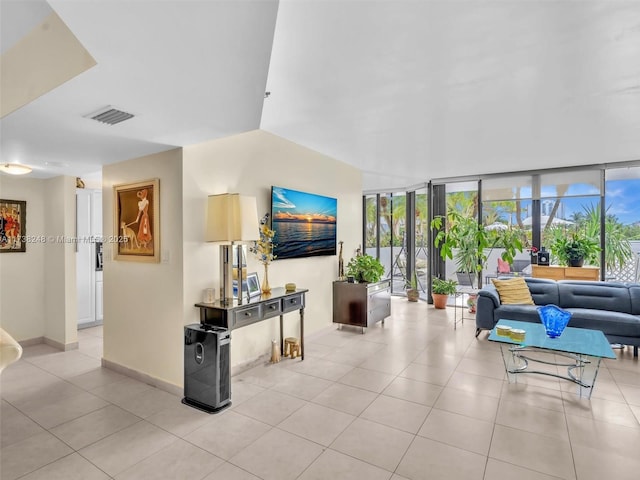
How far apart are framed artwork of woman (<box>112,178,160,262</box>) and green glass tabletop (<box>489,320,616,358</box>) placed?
347 centimetres

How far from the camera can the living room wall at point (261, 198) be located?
3297 mm

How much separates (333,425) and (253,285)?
1.64 metres

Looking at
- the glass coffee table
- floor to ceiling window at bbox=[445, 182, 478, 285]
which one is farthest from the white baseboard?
floor to ceiling window at bbox=[445, 182, 478, 285]

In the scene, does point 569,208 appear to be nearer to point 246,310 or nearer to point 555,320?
point 555,320

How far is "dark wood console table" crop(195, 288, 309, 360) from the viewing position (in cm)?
313

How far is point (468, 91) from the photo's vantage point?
285 centimetres

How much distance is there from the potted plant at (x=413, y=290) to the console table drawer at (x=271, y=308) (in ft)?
15.2

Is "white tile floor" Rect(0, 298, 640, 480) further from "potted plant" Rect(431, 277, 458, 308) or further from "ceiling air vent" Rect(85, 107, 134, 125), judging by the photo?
"potted plant" Rect(431, 277, 458, 308)

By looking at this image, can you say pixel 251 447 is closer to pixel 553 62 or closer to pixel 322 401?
pixel 322 401

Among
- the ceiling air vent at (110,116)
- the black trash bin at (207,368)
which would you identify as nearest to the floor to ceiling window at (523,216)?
the black trash bin at (207,368)

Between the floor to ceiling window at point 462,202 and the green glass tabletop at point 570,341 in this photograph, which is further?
the floor to ceiling window at point 462,202

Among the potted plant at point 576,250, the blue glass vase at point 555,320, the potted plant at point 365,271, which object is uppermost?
the potted plant at point 576,250

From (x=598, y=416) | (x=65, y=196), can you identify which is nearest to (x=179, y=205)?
(x=65, y=196)

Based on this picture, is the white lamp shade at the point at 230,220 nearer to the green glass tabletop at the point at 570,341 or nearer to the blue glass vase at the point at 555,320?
the green glass tabletop at the point at 570,341
